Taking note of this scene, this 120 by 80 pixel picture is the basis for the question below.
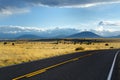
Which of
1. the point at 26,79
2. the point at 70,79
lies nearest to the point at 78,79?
the point at 70,79

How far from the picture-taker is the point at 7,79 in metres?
12.9

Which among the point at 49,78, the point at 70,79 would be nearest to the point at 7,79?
the point at 49,78

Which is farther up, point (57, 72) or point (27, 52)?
point (57, 72)

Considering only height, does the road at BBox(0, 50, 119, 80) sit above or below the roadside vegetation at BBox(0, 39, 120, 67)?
above

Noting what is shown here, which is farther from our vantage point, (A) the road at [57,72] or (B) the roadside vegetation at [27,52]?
(B) the roadside vegetation at [27,52]

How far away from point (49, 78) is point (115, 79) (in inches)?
123

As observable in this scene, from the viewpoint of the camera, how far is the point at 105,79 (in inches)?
537

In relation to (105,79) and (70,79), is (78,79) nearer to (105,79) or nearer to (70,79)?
(70,79)

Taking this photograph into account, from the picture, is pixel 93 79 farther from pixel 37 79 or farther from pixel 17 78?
pixel 17 78

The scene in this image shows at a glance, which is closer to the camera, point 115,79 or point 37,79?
point 37,79

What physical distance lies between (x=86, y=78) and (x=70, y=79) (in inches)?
37.4

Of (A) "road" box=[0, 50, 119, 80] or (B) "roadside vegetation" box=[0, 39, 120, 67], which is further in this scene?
(B) "roadside vegetation" box=[0, 39, 120, 67]

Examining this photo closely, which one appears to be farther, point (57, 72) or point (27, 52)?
point (27, 52)

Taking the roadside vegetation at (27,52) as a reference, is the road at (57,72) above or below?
above
